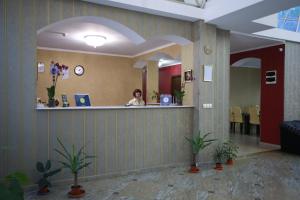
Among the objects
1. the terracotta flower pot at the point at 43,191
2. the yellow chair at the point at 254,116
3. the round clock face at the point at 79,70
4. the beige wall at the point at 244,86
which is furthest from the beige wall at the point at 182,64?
the beige wall at the point at 244,86

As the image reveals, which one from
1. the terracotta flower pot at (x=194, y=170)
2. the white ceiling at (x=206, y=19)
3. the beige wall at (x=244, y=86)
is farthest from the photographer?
the beige wall at (x=244, y=86)

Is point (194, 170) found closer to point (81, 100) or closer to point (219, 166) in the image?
point (219, 166)

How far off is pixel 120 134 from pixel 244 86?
8.00 metres

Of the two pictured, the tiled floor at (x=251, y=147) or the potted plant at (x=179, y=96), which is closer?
the potted plant at (x=179, y=96)

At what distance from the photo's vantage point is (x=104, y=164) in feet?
12.8

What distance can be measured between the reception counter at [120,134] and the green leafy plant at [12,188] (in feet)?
7.54

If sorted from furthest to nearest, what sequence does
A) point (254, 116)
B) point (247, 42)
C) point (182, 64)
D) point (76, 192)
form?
point (254, 116), point (247, 42), point (182, 64), point (76, 192)

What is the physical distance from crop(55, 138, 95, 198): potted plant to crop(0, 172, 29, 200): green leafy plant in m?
2.04

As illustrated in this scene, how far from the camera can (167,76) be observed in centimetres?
1196

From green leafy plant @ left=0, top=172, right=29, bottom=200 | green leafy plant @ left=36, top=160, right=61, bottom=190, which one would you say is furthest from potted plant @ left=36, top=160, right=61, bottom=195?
green leafy plant @ left=0, top=172, right=29, bottom=200

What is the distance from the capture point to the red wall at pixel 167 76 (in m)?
11.4

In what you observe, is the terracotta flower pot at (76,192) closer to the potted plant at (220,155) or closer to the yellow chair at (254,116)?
the potted plant at (220,155)

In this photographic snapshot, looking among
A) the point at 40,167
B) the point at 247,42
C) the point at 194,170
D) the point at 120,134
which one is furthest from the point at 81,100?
the point at 247,42

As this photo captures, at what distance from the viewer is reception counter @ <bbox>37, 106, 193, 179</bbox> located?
3.54 metres
